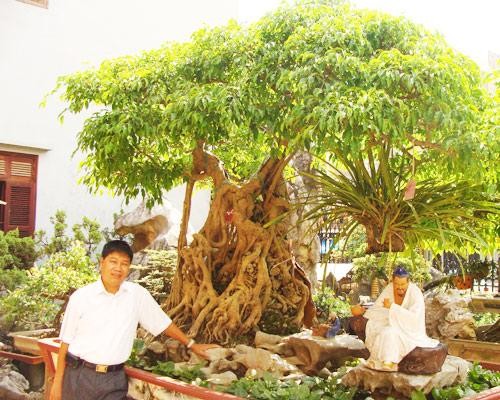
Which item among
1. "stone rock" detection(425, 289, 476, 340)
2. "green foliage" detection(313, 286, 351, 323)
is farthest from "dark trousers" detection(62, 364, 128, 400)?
"stone rock" detection(425, 289, 476, 340)

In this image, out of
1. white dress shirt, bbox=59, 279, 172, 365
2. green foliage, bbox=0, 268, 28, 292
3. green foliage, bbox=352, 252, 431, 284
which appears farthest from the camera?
green foliage, bbox=352, 252, 431, 284

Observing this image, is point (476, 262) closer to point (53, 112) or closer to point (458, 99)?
point (458, 99)

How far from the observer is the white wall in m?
9.74

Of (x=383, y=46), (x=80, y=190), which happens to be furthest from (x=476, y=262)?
(x=80, y=190)

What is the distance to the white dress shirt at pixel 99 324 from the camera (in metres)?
3.79

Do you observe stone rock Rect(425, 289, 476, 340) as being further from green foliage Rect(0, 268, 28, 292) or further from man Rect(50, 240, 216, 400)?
green foliage Rect(0, 268, 28, 292)

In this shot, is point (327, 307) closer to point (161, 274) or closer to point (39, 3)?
point (161, 274)

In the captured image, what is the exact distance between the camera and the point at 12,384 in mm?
6691

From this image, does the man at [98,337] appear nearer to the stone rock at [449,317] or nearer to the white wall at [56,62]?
the stone rock at [449,317]

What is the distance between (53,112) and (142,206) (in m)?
2.07

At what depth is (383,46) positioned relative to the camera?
4.65 m

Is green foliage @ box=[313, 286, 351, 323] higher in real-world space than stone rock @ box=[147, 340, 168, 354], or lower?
higher

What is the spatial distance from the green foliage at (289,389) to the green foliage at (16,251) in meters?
4.80

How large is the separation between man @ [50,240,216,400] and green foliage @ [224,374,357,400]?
39.4 inches
